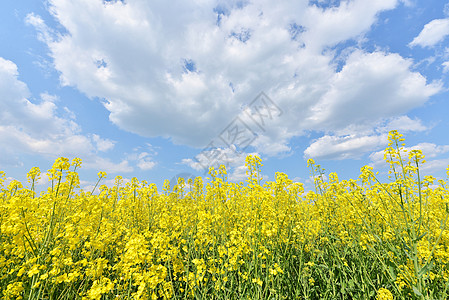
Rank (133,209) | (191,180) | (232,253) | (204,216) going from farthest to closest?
1. (191,180)
2. (133,209)
3. (204,216)
4. (232,253)

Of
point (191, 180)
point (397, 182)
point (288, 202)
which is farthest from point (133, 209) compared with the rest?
point (397, 182)

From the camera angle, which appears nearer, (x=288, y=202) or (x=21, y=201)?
(x=21, y=201)

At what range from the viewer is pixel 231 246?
3.37m

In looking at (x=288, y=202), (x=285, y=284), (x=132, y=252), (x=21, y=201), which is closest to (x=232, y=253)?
(x=132, y=252)

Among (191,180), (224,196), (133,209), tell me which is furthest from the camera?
(191,180)

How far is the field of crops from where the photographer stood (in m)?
2.50

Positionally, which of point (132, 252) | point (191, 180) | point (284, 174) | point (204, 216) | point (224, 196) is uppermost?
point (191, 180)

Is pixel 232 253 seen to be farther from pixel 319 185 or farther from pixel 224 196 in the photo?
pixel 319 185

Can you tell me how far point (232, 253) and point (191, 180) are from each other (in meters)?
4.66

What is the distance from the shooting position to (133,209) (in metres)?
5.41

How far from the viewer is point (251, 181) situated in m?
3.84

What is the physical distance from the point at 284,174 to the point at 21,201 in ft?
14.2

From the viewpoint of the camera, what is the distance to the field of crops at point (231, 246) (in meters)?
2.50

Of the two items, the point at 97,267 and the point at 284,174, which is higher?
the point at 284,174
